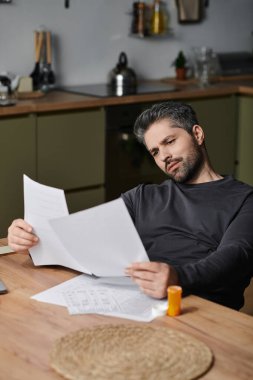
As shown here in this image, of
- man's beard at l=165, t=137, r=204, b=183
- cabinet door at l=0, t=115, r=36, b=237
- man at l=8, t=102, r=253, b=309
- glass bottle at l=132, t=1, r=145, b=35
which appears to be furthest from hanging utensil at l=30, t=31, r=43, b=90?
man's beard at l=165, t=137, r=204, b=183

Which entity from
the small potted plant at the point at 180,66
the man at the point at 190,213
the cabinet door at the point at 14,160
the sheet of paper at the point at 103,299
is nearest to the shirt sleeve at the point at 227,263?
the man at the point at 190,213

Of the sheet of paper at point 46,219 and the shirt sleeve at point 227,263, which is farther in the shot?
the sheet of paper at point 46,219

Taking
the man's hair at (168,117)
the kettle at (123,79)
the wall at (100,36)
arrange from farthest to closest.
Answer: the kettle at (123,79) < the wall at (100,36) < the man's hair at (168,117)

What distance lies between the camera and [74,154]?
442cm

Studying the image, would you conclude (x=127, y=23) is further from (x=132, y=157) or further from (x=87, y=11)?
(x=132, y=157)

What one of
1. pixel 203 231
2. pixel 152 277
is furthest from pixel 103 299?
pixel 203 231

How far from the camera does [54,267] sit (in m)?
2.24

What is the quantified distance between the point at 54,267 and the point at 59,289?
183 millimetres

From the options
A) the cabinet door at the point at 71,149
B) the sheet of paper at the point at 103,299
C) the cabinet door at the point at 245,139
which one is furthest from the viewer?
the cabinet door at the point at 245,139

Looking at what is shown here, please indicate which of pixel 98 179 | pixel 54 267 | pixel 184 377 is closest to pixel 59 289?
pixel 54 267

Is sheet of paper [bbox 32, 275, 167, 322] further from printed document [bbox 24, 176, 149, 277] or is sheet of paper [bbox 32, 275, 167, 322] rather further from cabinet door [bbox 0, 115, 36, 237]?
cabinet door [bbox 0, 115, 36, 237]

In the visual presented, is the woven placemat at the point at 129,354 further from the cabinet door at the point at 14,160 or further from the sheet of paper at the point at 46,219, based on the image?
the cabinet door at the point at 14,160

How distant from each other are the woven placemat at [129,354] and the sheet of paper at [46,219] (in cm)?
41

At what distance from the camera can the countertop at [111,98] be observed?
4.14 m
